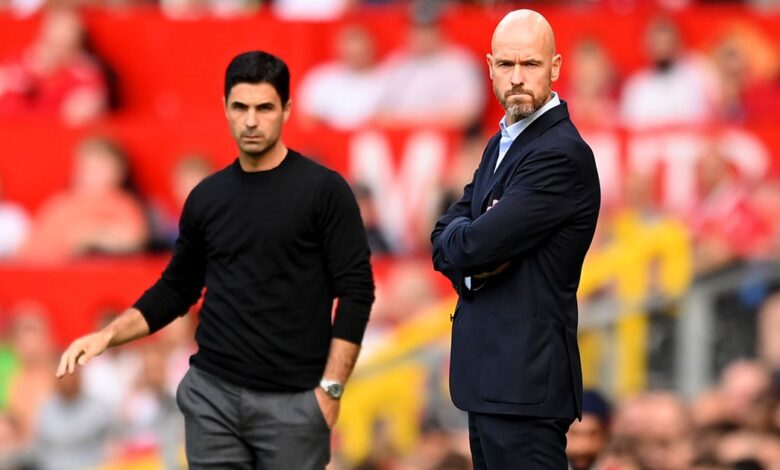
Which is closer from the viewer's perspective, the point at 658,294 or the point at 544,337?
the point at 544,337

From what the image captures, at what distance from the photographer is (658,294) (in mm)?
9406

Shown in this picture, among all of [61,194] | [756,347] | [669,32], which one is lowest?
[756,347]

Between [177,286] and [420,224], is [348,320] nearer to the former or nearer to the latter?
[177,286]

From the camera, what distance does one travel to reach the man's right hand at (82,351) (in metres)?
5.54

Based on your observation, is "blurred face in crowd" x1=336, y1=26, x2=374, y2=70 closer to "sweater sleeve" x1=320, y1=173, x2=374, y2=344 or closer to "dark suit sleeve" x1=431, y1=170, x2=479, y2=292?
A: "sweater sleeve" x1=320, y1=173, x2=374, y2=344

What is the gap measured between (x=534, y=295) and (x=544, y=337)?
0.38 ft

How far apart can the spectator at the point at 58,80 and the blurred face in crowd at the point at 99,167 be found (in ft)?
2.95

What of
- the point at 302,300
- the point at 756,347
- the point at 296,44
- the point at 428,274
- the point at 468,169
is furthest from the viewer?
the point at 296,44

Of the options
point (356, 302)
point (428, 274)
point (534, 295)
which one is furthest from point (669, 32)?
point (534, 295)

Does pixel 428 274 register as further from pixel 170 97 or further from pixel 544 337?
pixel 544 337

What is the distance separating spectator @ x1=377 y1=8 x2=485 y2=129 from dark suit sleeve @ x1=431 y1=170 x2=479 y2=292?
6500 millimetres

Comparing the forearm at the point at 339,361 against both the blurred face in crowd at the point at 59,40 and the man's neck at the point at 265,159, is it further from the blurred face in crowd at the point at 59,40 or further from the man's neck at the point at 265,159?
the blurred face in crowd at the point at 59,40

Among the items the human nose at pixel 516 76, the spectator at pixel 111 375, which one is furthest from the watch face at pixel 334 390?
the spectator at pixel 111 375

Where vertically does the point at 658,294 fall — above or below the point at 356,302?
below
